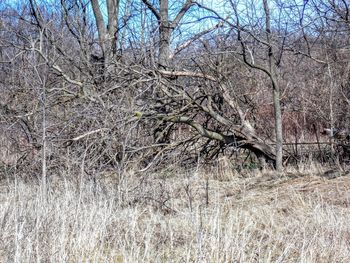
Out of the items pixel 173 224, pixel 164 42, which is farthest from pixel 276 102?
pixel 173 224

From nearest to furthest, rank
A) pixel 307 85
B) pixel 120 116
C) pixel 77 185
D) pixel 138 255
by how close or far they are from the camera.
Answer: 1. pixel 138 255
2. pixel 77 185
3. pixel 120 116
4. pixel 307 85

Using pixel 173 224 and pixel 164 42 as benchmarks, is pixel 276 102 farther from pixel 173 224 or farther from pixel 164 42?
pixel 173 224

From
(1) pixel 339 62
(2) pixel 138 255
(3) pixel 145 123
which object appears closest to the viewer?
(2) pixel 138 255

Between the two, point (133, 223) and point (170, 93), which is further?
point (170, 93)

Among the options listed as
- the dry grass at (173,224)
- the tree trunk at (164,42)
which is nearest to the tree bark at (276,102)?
the dry grass at (173,224)

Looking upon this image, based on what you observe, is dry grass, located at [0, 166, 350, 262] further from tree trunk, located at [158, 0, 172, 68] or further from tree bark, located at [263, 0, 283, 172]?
tree trunk, located at [158, 0, 172, 68]

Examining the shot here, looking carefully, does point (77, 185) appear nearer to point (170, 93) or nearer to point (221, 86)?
point (170, 93)

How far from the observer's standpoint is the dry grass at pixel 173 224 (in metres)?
3.75

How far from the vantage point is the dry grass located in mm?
3750

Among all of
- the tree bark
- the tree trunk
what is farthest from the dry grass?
the tree trunk

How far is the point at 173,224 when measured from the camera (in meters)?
4.91

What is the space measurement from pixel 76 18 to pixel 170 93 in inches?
135

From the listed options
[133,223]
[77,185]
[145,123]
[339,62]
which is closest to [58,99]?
[145,123]

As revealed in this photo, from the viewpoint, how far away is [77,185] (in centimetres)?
629
